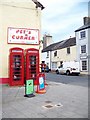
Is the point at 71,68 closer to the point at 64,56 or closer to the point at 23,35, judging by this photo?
the point at 64,56

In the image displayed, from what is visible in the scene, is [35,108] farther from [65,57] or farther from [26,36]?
[65,57]

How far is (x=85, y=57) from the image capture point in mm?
35906

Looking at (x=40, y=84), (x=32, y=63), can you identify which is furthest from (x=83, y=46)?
(x=40, y=84)

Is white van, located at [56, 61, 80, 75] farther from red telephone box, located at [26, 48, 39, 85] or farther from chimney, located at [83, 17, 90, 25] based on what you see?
red telephone box, located at [26, 48, 39, 85]

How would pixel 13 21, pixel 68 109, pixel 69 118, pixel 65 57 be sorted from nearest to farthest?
1. pixel 69 118
2. pixel 68 109
3. pixel 13 21
4. pixel 65 57

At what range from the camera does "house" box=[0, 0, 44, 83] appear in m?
15.8

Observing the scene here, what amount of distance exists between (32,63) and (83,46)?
22.7 metres

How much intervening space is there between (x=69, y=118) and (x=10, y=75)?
27.1 ft

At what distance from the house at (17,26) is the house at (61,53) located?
2338 cm

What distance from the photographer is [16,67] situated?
1504cm

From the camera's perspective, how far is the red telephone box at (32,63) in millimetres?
15250

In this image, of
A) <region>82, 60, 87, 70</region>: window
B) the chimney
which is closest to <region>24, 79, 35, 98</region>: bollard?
<region>82, 60, 87, 70</region>: window

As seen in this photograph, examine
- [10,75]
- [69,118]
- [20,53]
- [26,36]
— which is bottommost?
[69,118]

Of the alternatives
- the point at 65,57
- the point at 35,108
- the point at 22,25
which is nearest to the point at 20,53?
the point at 22,25
